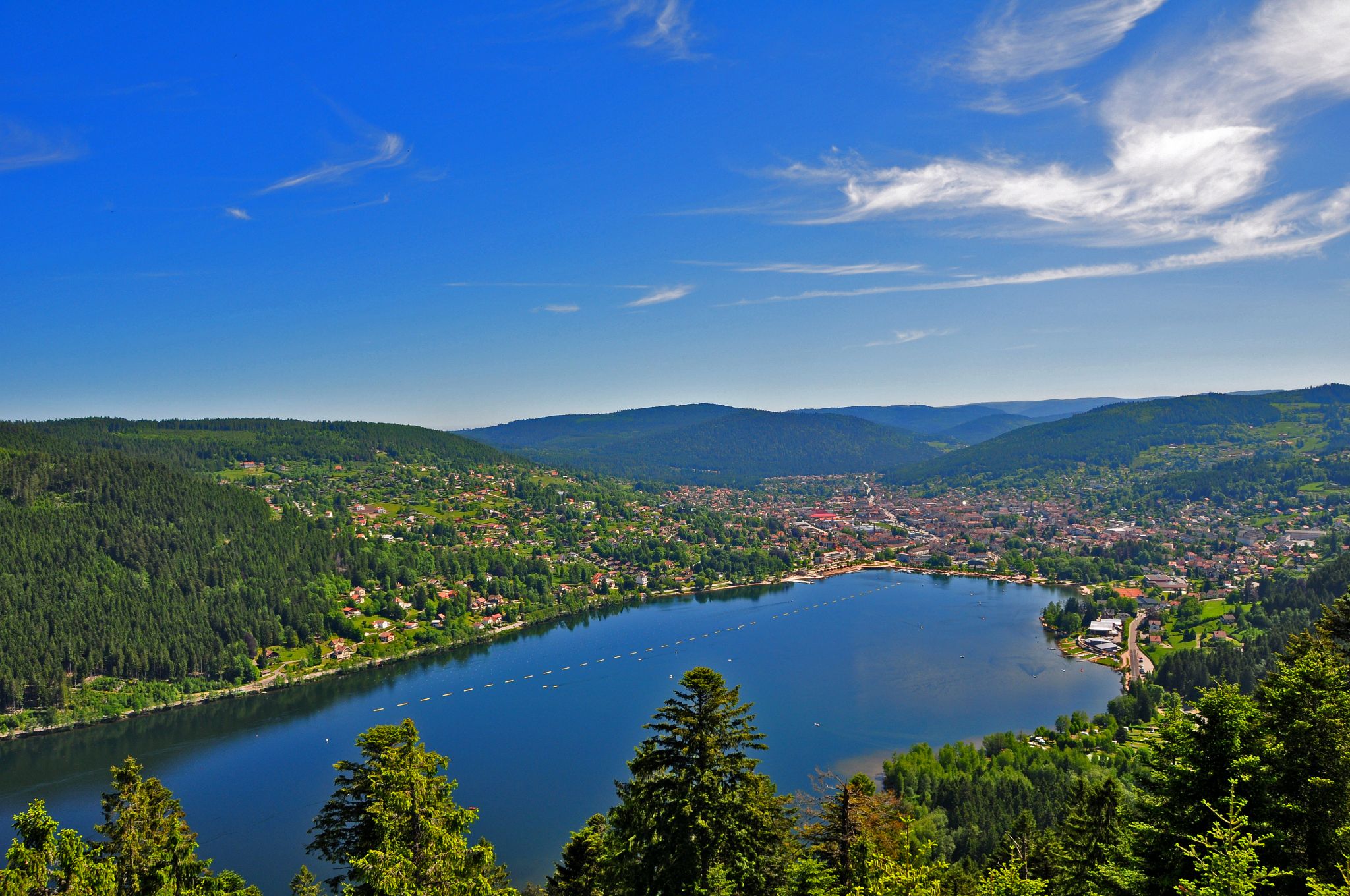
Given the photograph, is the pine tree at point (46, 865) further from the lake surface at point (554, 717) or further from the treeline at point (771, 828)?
the lake surface at point (554, 717)

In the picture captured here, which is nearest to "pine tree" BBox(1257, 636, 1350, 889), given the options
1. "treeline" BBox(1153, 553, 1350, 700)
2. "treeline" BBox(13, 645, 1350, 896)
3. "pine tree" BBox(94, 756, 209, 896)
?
"treeline" BBox(13, 645, 1350, 896)

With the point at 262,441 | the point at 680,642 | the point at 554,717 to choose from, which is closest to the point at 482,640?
the point at 680,642

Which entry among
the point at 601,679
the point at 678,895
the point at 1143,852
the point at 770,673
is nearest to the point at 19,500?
the point at 601,679

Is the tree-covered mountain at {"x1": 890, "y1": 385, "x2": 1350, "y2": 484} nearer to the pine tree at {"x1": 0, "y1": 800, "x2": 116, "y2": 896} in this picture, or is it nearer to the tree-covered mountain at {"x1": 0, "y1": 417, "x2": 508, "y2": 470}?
the tree-covered mountain at {"x1": 0, "y1": 417, "x2": 508, "y2": 470}

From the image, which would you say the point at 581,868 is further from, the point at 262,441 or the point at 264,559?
→ the point at 262,441

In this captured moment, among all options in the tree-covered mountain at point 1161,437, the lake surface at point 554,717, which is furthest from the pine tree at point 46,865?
the tree-covered mountain at point 1161,437
